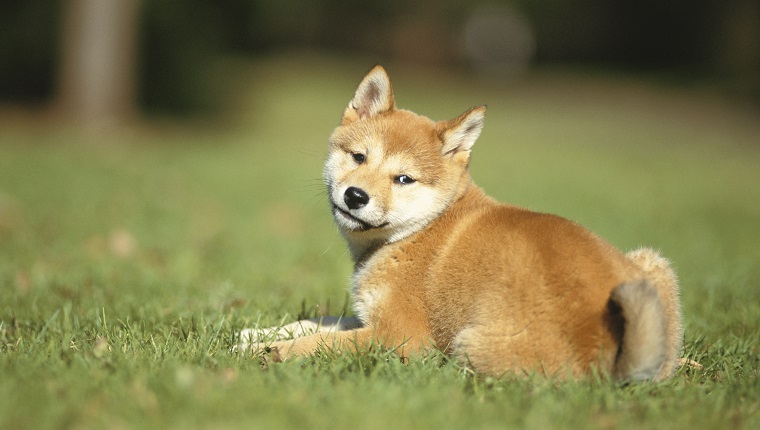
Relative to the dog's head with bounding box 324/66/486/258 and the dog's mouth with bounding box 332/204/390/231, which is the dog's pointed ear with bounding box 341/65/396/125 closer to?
the dog's head with bounding box 324/66/486/258

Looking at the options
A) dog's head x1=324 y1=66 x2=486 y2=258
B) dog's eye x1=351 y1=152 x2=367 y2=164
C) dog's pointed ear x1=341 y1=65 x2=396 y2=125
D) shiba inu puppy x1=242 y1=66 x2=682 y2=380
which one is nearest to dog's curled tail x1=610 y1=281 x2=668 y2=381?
shiba inu puppy x1=242 y1=66 x2=682 y2=380

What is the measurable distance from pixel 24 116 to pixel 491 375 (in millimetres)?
16645

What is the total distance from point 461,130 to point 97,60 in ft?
44.8

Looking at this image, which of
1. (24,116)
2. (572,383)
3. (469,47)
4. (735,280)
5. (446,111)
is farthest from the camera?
(469,47)

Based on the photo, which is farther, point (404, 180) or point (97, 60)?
point (97, 60)

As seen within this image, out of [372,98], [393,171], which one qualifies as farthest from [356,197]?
[372,98]

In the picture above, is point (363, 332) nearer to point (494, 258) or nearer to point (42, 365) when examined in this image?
point (494, 258)

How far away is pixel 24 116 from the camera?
17.3 meters

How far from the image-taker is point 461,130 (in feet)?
14.6

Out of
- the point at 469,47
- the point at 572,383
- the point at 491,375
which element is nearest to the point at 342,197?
the point at 491,375

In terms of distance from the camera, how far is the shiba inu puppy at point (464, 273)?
3418 millimetres

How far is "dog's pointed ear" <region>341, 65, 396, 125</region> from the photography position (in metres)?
4.67

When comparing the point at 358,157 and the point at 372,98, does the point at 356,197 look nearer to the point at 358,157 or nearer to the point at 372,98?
the point at 358,157

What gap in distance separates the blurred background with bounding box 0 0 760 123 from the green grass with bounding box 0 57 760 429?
6.51 feet
